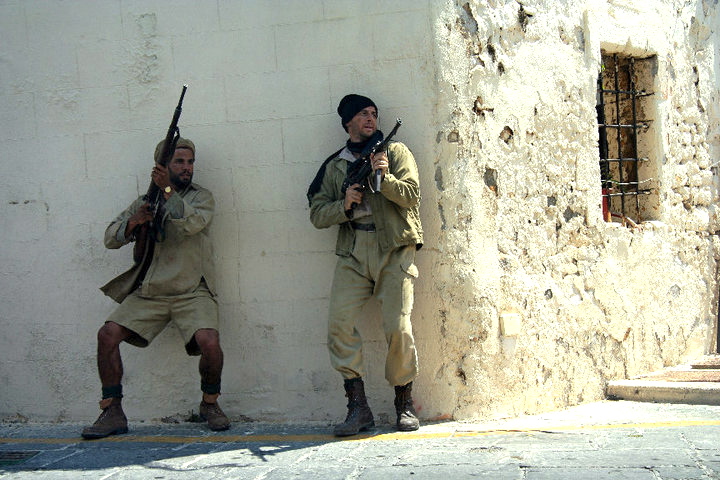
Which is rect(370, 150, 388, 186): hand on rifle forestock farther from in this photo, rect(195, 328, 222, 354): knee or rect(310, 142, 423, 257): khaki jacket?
rect(195, 328, 222, 354): knee

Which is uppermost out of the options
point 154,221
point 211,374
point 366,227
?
point 154,221

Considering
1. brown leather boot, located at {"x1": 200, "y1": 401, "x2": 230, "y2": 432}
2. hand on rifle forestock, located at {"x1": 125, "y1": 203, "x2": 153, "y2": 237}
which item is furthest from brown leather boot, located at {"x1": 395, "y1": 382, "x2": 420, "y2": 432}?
hand on rifle forestock, located at {"x1": 125, "y1": 203, "x2": 153, "y2": 237}

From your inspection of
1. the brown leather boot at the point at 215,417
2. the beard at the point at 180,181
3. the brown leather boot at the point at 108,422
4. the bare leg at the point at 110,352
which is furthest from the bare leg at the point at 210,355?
the beard at the point at 180,181

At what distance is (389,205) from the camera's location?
5.55 metres

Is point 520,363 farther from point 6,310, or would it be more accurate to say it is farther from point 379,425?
point 6,310

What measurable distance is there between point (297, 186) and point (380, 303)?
39.1 inches

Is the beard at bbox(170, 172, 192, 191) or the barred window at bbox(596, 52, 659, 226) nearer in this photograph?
the beard at bbox(170, 172, 192, 191)

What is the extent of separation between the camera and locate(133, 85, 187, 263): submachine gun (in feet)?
18.6

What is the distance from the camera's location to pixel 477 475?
4473 millimetres

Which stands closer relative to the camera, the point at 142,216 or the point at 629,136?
the point at 142,216

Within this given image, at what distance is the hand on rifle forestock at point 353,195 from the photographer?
5.45 metres

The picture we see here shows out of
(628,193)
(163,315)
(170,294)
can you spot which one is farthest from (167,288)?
(628,193)

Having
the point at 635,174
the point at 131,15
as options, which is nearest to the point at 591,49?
the point at 635,174

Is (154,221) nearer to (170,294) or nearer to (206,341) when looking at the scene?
(170,294)
